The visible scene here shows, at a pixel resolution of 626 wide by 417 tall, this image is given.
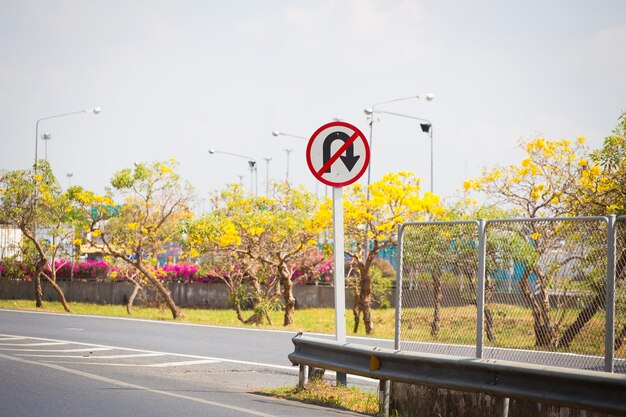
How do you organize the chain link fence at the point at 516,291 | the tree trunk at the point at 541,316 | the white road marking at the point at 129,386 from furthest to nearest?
1. the white road marking at the point at 129,386
2. the tree trunk at the point at 541,316
3. the chain link fence at the point at 516,291

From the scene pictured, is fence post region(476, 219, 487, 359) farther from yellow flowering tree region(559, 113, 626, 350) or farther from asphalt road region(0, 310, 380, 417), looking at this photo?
yellow flowering tree region(559, 113, 626, 350)

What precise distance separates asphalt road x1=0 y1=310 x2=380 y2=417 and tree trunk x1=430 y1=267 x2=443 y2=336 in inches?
53.5

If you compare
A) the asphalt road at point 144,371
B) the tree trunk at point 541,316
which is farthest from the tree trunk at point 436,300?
the asphalt road at point 144,371

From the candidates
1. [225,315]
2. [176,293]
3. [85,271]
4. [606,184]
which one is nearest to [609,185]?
[606,184]

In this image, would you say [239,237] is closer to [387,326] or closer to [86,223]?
[387,326]

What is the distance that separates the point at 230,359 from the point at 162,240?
22.7 metres

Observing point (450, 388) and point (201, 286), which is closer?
point (450, 388)

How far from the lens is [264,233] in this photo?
2923cm

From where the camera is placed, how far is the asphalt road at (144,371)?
30.4ft

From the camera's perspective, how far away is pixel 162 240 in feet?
122

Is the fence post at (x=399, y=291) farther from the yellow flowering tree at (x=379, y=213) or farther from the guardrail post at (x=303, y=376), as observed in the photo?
the yellow flowering tree at (x=379, y=213)

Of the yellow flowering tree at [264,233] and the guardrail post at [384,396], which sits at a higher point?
the yellow flowering tree at [264,233]

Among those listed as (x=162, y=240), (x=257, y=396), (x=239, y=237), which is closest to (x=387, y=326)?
(x=239, y=237)

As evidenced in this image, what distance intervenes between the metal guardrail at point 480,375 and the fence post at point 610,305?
815 millimetres
